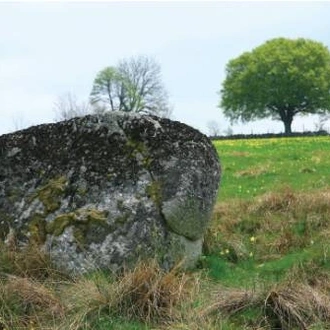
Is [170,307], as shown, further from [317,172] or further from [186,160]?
[317,172]

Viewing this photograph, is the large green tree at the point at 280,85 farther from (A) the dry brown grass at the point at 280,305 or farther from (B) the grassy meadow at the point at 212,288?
(A) the dry brown grass at the point at 280,305

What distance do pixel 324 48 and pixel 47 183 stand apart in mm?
78888

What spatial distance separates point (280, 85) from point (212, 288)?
72.0m

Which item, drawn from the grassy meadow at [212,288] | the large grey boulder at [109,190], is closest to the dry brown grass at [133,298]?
the grassy meadow at [212,288]

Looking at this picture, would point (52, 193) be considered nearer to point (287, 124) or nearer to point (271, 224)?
point (271, 224)

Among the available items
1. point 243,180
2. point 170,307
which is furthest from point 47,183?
point 243,180

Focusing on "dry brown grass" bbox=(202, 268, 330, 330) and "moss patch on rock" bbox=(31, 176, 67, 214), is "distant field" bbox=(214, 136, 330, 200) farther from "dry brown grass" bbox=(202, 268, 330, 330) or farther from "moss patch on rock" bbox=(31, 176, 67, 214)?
"dry brown grass" bbox=(202, 268, 330, 330)

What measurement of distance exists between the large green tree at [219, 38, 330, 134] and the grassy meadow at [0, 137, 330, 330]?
216ft

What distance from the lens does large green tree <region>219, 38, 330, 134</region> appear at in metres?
77.5

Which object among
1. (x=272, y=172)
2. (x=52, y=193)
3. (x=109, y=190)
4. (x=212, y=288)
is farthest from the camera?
(x=272, y=172)

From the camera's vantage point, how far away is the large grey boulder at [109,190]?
8.73 metres

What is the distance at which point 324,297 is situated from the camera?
7.07 m

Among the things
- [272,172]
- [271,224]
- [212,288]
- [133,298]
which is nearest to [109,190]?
[212,288]

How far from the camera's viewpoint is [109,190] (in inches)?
359
